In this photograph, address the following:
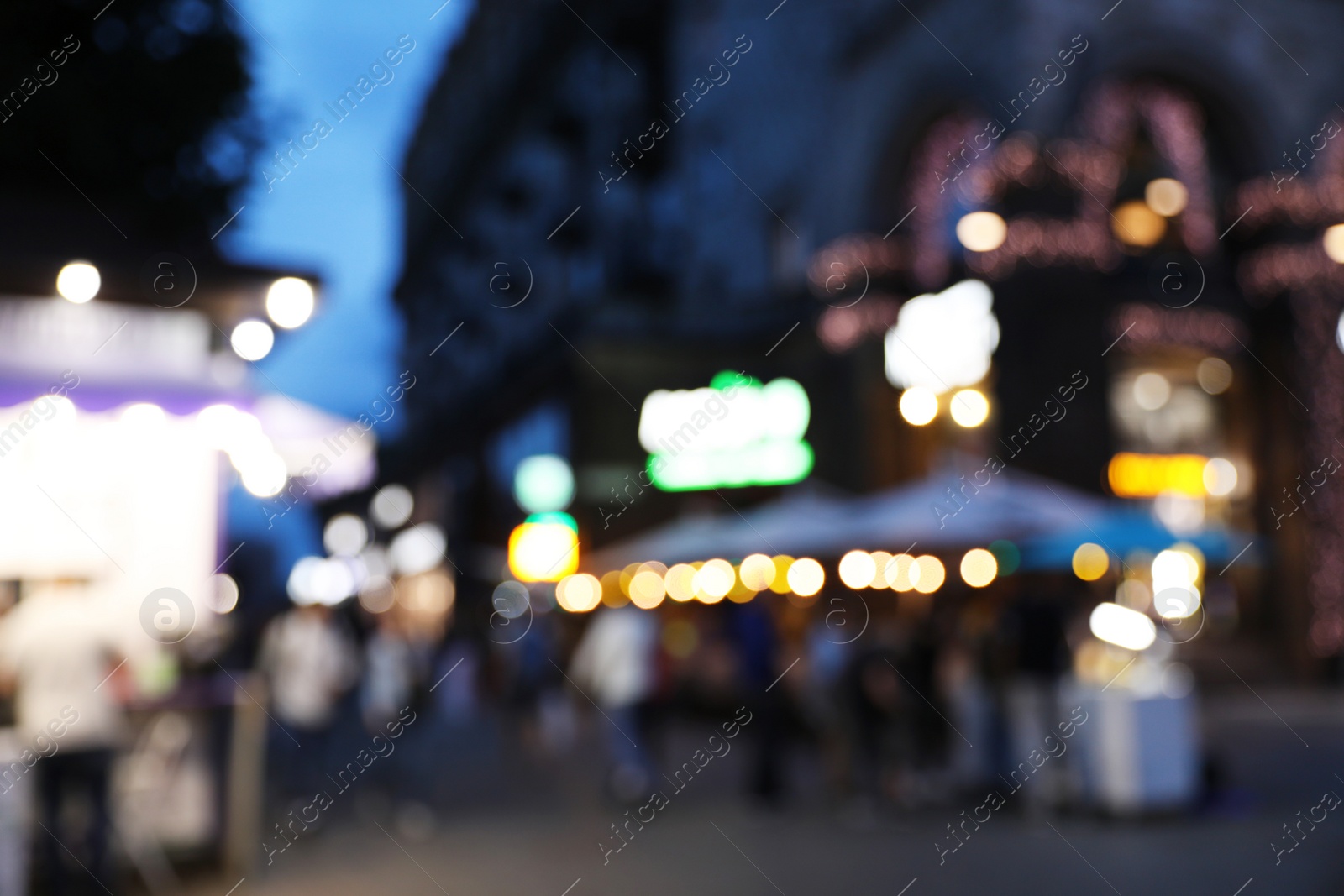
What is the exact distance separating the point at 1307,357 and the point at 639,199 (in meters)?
16.5

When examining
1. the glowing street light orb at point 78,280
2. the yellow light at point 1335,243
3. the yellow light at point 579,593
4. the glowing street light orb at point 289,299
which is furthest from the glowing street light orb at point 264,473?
the yellow light at point 1335,243

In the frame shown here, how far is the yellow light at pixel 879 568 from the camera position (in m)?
15.0

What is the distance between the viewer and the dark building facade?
19328mm

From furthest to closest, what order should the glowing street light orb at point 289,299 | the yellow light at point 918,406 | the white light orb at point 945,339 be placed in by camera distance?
the yellow light at point 918,406 → the white light orb at point 945,339 → the glowing street light orb at point 289,299

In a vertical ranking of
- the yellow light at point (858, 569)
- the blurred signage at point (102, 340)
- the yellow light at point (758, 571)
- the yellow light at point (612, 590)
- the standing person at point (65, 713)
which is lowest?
the yellow light at point (612, 590)

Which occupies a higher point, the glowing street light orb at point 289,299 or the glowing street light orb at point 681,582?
the glowing street light orb at point 289,299

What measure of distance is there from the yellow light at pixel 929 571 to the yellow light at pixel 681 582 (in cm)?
622

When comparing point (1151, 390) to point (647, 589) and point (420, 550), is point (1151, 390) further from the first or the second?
point (420, 550)

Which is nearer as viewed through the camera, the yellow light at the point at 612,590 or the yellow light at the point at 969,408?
the yellow light at the point at 969,408

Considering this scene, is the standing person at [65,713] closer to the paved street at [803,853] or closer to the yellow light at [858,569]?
the paved street at [803,853]

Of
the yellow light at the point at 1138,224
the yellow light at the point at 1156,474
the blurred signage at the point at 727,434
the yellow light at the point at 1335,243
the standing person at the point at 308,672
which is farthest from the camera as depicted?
the blurred signage at the point at 727,434

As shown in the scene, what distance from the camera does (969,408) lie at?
20.3 m

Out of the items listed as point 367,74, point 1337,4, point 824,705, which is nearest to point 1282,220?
point 1337,4

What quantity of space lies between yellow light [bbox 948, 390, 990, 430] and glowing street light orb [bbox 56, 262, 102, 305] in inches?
587
